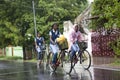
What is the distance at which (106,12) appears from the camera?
51.3 feet

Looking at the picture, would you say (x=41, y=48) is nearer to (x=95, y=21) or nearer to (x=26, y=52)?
(x=95, y=21)

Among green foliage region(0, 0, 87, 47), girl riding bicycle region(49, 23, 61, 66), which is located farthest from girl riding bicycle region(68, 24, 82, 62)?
green foliage region(0, 0, 87, 47)

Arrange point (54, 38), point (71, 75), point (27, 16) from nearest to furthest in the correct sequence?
1. point (71, 75)
2. point (54, 38)
3. point (27, 16)

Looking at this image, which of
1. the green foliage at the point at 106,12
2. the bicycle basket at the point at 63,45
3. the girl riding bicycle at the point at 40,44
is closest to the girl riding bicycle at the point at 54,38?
the bicycle basket at the point at 63,45

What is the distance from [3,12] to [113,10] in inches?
752

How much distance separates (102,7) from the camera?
1681 cm

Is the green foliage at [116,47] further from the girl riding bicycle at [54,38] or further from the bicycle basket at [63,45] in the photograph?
the girl riding bicycle at [54,38]

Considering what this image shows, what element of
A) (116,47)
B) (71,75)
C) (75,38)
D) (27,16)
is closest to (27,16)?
(27,16)

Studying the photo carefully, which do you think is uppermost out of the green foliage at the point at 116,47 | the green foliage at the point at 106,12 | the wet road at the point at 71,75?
the green foliage at the point at 106,12

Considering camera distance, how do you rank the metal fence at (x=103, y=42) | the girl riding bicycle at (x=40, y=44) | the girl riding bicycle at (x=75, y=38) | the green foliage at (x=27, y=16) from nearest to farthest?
the girl riding bicycle at (x=75, y=38), the metal fence at (x=103, y=42), the girl riding bicycle at (x=40, y=44), the green foliage at (x=27, y=16)

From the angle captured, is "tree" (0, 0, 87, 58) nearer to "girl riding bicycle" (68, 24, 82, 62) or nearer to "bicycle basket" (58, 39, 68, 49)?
"bicycle basket" (58, 39, 68, 49)

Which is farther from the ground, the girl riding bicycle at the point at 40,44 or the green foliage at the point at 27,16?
the green foliage at the point at 27,16

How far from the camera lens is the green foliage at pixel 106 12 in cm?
1436

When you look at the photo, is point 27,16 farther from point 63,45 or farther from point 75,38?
point 75,38
